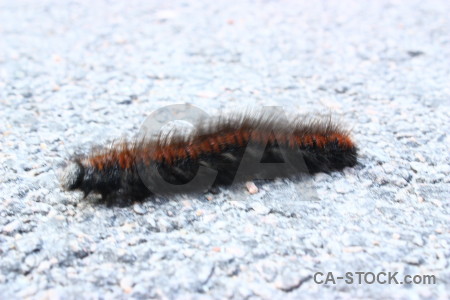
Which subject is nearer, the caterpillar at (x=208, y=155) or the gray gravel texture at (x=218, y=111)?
the gray gravel texture at (x=218, y=111)

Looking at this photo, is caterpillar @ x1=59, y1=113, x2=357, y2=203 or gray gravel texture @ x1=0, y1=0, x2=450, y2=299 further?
caterpillar @ x1=59, y1=113, x2=357, y2=203

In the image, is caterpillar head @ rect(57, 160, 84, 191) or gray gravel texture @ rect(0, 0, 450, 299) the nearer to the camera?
gray gravel texture @ rect(0, 0, 450, 299)

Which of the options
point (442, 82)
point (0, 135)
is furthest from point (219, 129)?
point (442, 82)

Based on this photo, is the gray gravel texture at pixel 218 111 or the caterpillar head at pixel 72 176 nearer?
the gray gravel texture at pixel 218 111
